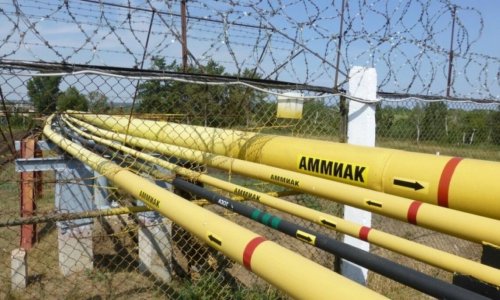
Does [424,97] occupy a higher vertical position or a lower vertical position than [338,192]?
higher

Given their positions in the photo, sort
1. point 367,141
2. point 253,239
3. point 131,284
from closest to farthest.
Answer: point 253,239, point 367,141, point 131,284

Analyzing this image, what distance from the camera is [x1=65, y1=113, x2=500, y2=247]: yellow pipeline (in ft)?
6.44

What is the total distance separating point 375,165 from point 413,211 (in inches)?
13.7

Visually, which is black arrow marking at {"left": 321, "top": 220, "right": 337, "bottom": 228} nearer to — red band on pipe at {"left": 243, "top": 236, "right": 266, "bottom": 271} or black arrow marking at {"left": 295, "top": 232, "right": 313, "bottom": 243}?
black arrow marking at {"left": 295, "top": 232, "right": 313, "bottom": 243}

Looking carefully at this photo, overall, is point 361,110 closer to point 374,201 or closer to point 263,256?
point 374,201

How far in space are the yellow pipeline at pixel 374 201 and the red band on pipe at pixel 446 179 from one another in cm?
5

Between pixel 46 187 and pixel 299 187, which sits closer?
pixel 299 187

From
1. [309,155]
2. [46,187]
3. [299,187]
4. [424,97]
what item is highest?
[424,97]

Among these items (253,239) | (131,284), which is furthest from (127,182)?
(131,284)

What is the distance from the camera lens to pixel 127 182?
2775 millimetres

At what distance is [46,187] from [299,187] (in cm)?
1083

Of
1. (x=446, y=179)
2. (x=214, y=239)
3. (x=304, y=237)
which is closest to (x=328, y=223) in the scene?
(x=304, y=237)

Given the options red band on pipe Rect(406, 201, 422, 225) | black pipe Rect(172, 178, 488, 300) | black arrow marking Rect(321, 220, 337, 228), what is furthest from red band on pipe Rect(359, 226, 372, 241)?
red band on pipe Rect(406, 201, 422, 225)

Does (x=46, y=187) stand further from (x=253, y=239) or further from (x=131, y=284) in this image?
(x=253, y=239)
